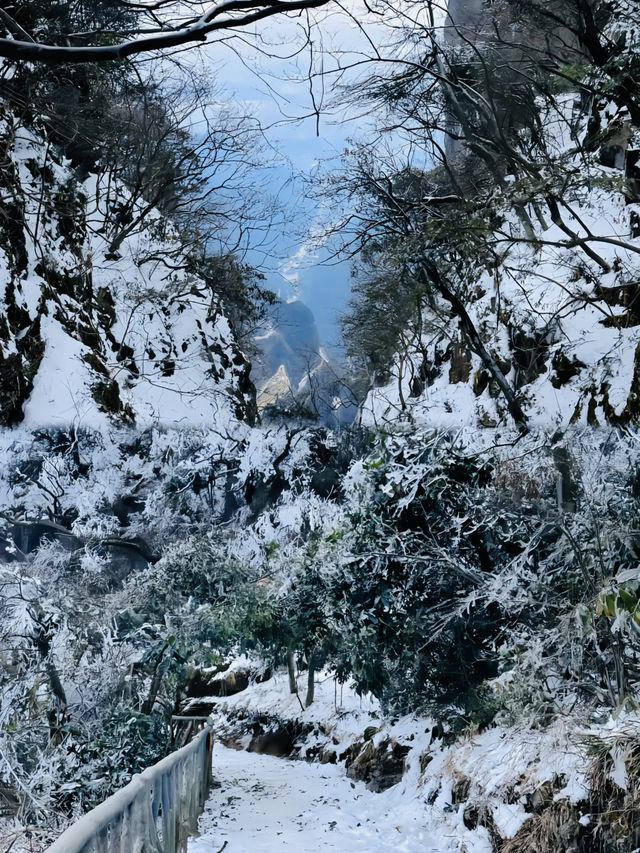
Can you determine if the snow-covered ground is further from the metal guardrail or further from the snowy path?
the metal guardrail

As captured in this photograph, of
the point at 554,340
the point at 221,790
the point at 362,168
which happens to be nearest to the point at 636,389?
the point at 554,340

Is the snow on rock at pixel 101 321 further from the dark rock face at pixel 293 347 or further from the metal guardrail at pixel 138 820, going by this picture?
the dark rock face at pixel 293 347

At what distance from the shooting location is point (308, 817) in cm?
792

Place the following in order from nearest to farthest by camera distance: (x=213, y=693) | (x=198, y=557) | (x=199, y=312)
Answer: (x=198, y=557) < (x=199, y=312) < (x=213, y=693)

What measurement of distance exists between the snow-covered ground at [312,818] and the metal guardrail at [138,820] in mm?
1952

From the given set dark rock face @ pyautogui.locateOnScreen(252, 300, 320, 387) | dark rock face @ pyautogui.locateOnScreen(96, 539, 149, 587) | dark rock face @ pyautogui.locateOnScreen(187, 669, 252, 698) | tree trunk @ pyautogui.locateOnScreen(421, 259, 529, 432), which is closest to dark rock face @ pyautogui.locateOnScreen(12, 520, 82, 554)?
dark rock face @ pyautogui.locateOnScreen(96, 539, 149, 587)

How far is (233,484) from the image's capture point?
1277 cm

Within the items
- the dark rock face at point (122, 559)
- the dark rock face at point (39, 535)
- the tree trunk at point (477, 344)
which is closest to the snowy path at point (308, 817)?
the dark rock face at point (122, 559)

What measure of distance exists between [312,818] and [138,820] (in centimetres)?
617

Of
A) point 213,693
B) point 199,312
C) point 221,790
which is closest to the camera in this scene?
point 221,790

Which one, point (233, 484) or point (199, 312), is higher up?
point (199, 312)

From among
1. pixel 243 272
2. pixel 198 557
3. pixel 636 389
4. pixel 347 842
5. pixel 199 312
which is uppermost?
pixel 243 272

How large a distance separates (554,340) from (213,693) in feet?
47.7

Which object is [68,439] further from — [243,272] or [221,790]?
[243,272]
